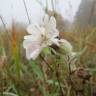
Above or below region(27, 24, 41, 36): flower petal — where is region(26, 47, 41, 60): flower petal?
below

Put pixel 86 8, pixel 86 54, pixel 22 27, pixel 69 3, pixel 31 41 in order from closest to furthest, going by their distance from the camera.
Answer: pixel 31 41 < pixel 86 54 < pixel 69 3 < pixel 22 27 < pixel 86 8

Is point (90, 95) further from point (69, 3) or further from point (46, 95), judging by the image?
point (69, 3)

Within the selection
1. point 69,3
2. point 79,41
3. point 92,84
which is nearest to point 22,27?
point 69,3

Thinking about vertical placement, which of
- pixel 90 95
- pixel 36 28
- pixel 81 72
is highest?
pixel 36 28

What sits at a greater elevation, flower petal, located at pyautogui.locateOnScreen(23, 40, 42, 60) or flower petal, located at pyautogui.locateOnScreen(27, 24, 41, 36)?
flower petal, located at pyautogui.locateOnScreen(27, 24, 41, 36)

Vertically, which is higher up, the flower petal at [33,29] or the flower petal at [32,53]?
the flower petal at [33,29]

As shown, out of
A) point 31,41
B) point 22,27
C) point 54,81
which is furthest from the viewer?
point 22,27

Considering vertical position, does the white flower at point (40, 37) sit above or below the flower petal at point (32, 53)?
above

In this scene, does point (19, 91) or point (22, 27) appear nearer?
point (19, 91)
